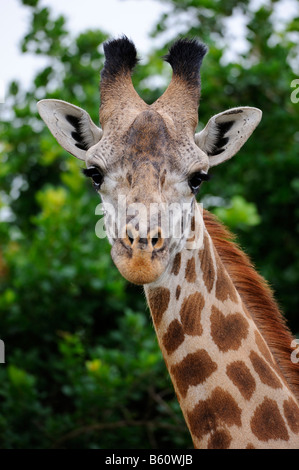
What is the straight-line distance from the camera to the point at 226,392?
11.3 feet

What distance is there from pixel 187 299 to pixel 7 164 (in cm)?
631

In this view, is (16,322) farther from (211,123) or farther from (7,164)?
(211,123)

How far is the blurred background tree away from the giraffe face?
10.5ft

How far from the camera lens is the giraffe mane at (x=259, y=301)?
381 centimetres

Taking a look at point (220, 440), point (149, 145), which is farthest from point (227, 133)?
point (220, 440)

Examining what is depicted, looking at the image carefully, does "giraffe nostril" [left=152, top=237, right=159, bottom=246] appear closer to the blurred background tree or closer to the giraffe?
the giraffe

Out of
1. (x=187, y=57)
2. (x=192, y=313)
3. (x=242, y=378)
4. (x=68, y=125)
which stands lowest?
(x=242, y=378)

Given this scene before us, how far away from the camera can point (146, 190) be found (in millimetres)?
3324

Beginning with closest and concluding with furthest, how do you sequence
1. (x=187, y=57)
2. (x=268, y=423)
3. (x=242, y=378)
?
(x=268, y=423) < (x=242, y=378) < (x=187, y=57)

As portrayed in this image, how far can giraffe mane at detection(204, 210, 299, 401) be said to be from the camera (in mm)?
3807

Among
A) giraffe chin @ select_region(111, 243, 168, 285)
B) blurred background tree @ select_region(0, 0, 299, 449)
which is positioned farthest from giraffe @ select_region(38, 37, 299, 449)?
blurred background tree @ select_region(0, 0, 299, 449)

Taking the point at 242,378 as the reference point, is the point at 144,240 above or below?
above

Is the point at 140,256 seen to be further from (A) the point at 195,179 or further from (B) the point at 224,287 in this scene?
(B) the point at 224,287

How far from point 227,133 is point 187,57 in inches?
25.8
